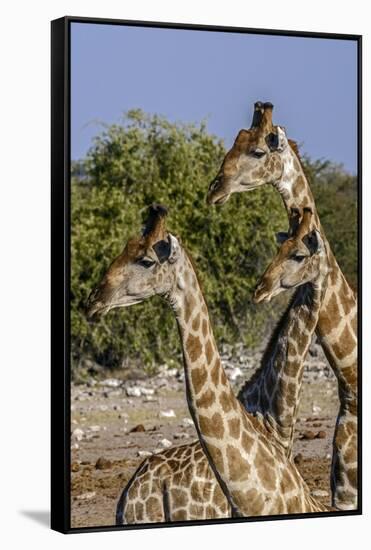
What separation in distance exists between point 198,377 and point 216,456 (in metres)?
0.42

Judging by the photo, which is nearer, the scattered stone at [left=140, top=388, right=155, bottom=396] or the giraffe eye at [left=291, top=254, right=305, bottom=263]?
the scattered stone at [left=140, top=388, right=155, bottom=396]

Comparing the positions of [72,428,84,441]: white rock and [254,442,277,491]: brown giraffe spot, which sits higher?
[72,428,84,441]: white rock

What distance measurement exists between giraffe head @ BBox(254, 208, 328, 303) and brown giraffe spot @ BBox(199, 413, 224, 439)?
0.69 metres

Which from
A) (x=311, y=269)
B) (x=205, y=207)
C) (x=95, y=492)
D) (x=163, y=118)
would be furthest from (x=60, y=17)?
(x=95, y=492)

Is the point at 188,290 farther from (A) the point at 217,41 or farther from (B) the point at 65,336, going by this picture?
(A) the point at 217,41

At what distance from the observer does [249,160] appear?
8.33 meters

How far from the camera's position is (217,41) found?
833 cm

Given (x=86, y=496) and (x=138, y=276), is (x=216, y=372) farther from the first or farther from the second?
(x=86, y=496)

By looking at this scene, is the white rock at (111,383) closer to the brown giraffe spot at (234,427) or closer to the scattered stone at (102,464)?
the scattered stone at (102,464)

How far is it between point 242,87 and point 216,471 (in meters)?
2.01

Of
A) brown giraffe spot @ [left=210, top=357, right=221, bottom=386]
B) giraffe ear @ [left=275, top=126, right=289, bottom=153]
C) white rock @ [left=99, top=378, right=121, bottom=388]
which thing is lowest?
white rock @ [left=99, top=378, right=121, bottom=388]

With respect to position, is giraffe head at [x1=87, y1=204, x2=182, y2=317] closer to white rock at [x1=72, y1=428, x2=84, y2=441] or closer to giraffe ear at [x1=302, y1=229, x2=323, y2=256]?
white rock at [x1=72, y1=428, x2=84, y2=441]

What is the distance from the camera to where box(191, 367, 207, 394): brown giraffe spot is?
26.1 ft

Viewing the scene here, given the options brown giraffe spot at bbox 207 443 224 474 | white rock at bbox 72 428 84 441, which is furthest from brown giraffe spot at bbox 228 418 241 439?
white rock at bbox 72 428 84 441
